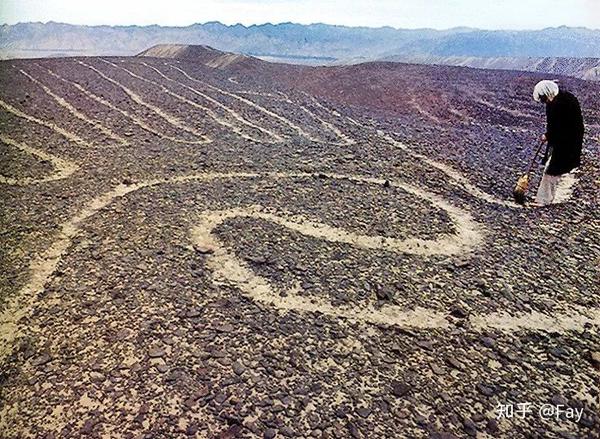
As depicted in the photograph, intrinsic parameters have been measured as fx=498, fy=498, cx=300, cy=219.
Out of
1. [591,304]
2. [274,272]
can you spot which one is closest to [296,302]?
[274,272]

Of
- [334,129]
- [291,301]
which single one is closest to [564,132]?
[291,301]

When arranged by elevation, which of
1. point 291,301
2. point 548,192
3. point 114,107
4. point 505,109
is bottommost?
point 291,301

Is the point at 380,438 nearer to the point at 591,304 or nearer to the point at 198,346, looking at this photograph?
the point at 198,346

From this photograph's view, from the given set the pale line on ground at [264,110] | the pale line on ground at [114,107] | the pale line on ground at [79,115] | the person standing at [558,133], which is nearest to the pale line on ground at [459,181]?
the person standing at [558,133]

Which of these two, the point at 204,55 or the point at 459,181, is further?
the point at 204,55

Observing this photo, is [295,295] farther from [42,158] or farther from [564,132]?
[42,158]

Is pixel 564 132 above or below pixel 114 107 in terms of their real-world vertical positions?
above

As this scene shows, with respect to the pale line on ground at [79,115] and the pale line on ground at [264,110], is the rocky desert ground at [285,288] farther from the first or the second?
the pale line on ground at [264,110]

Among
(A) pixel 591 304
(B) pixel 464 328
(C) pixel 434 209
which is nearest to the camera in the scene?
(B) pixel 464 328
